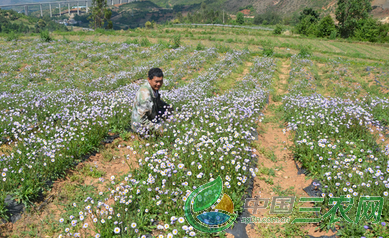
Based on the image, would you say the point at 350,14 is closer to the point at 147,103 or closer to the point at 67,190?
the point at 147,103

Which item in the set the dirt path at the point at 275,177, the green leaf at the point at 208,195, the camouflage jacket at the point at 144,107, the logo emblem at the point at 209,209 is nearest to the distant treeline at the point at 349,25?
the dirt path at the point at 275,177

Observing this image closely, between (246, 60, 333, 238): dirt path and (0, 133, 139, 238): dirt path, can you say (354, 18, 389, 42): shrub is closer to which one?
(246, 60, 333, 238): dirt path

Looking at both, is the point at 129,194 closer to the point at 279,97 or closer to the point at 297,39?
the point at 279,97

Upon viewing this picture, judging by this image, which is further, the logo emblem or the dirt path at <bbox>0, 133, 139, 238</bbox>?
the dirt path at <bbox>0, 133, 139, 238</bbox>

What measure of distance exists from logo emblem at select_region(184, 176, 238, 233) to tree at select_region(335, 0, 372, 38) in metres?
59.7

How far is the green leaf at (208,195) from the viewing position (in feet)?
13.5

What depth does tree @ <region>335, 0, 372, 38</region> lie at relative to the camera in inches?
1948

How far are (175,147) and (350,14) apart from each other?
201 feet

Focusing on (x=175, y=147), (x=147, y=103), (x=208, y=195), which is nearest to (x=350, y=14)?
(x=147, y=103)


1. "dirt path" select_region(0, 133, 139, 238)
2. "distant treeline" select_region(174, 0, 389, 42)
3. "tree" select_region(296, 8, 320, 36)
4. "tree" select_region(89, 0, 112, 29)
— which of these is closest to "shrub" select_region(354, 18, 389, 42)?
"distant treeline" select_region(174, 0, 389, 42)

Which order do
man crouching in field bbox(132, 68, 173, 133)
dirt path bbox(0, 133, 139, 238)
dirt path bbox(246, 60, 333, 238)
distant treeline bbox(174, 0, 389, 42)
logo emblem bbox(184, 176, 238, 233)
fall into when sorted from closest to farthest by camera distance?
logo emblem bbox(184, 176, 238, 233)
dirt path bbox(0, 133, 139, 238)
dirt path bbox(246, 60, 333, 238)
man crouching in field bbox(132, 68, 173, 133)
distant treeline bbox(174, 0, 389, 42)

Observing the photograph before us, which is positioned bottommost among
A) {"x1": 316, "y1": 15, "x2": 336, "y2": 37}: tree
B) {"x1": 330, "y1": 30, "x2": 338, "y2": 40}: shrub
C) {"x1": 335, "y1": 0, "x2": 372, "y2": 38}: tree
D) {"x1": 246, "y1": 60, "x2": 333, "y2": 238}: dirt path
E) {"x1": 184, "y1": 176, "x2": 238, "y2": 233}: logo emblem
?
{"x1": 246, "y1": 60, "x2": 333, "y2": 238}: dirt path

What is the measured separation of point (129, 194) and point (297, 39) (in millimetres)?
41560

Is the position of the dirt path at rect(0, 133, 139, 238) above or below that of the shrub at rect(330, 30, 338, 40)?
below
